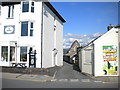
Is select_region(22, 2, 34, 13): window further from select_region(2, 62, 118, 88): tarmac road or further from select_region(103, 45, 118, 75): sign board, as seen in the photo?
select_region(103, 45, 118, 75): sign board

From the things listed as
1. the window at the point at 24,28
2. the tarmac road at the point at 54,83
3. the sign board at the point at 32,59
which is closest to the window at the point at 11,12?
the window at the point at 24,28

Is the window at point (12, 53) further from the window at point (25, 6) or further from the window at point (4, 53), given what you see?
the window at point (25, 6)

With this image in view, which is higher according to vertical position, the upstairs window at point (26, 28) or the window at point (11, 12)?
the window at point (11, 12)

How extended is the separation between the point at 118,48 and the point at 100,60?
2.20 meters

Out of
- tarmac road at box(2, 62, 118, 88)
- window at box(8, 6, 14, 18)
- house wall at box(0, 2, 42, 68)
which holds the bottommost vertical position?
tarmac road at box(2, 62, 118, 88)

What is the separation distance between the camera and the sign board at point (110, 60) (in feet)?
53.8

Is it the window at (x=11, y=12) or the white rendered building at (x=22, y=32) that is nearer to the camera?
the white rendered building at (x=22, y=32)

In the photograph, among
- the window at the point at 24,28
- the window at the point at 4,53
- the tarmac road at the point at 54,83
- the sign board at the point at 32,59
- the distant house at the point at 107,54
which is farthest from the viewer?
the window at the point at 4,53

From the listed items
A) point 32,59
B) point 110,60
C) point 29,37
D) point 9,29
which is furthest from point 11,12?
point 110,60

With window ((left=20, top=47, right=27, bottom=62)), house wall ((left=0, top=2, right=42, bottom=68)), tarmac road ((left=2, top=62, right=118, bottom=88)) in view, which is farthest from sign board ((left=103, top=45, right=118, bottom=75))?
window ((left=20, top=47, right=27, bottom=62))

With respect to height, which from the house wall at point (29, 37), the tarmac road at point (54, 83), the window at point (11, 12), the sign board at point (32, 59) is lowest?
the tarmac road at point (54, 83)

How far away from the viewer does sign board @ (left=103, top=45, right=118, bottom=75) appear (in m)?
16.4

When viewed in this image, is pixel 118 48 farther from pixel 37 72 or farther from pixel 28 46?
pixel 28 46

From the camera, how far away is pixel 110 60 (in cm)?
1650
